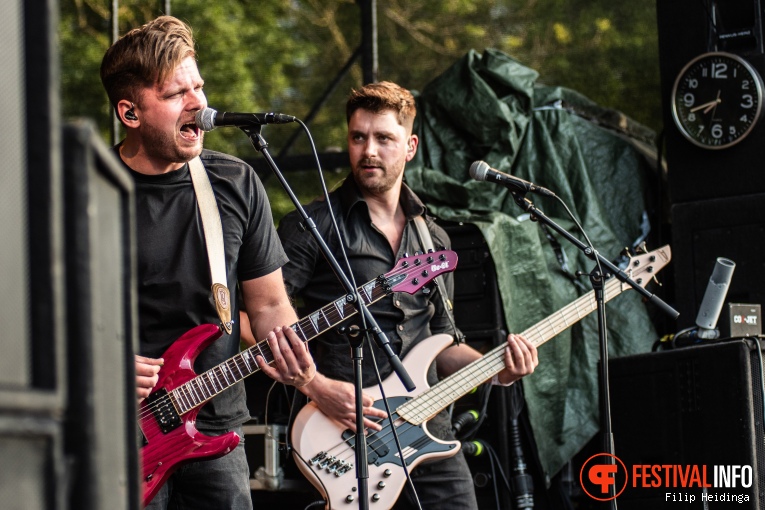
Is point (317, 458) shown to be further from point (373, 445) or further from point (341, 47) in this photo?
point (341, 47)

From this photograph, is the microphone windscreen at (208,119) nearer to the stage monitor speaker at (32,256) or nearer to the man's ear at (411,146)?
the stage monitor speaker at (32,256)

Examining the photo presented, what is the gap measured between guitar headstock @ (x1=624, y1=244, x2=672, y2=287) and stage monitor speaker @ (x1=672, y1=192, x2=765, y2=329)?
52 centimetres

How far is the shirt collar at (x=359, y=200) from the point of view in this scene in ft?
15.9

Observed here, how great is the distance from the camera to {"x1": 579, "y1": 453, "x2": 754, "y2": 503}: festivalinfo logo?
4.25 m

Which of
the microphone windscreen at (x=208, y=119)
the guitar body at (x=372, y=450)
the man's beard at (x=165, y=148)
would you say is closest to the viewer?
the microphone windscreen at (x=208, y=119)

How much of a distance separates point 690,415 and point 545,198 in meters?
1.96

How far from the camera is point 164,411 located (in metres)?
3.52

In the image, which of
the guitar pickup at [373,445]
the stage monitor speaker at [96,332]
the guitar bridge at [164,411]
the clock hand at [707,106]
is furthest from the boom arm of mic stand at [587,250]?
the stage monitor speaker at [96,332]

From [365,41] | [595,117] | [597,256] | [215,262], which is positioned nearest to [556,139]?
Result: [595,117]

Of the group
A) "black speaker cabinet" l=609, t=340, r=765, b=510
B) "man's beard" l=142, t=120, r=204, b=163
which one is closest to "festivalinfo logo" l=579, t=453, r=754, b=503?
"black speaker cabinet" l=609, t=340, r=765, b=510

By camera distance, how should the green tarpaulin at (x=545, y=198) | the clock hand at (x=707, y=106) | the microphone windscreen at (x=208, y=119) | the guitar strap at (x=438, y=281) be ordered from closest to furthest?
the microphone windscreen at (x=208, y=119) < the guitar strap at (x=438, y=281) < the clock hand at (x=707, y=106) < the green tarpaulin at (x=545, y=198)

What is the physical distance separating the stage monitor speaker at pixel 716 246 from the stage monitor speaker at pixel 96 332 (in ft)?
14.3

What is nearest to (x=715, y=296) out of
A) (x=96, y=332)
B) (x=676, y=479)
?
(x=676, y=479)

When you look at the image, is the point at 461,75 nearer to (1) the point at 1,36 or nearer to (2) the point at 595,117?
(2) the point at 595,117
